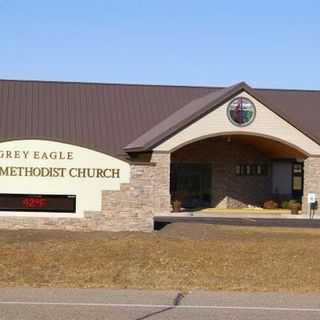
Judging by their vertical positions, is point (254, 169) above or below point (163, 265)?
above

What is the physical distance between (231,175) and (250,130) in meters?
5.46

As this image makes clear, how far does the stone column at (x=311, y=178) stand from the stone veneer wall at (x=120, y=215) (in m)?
14.2

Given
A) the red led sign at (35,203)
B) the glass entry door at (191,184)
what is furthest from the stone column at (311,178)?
the red led sign at (35,203)

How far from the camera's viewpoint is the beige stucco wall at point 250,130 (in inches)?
1537

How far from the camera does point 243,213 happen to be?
136 ft

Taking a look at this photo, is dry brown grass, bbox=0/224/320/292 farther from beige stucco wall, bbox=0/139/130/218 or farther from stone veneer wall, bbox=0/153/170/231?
beige stucco wall, bbox=0/139/130/218

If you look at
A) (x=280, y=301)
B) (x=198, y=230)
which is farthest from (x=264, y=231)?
(x=280, y=301)

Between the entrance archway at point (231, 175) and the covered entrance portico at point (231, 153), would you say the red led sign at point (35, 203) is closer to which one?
the covered entrance portico at point (231, 153)

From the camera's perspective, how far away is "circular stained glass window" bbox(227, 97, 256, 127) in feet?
129

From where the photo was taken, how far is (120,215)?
27750 mm

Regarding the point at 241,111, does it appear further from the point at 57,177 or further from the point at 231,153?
the point at 57,177

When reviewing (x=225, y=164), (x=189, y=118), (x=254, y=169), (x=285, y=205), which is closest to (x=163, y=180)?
(x=189, y=118)

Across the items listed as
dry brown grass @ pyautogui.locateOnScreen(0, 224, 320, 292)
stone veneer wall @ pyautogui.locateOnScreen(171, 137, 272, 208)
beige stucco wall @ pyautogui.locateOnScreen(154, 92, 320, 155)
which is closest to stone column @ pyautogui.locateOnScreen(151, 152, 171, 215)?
beige stucco wall @ pyautogui.locateOnScreen(154, 92, 320, 155)

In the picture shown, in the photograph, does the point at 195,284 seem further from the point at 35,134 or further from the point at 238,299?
the point at 35,134
